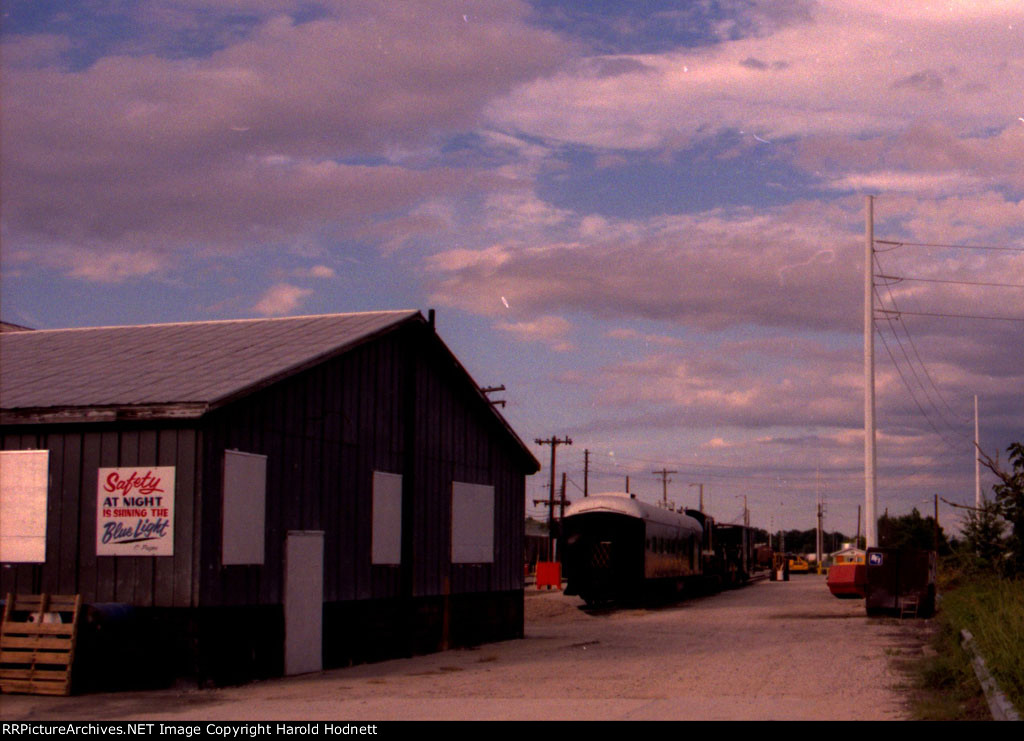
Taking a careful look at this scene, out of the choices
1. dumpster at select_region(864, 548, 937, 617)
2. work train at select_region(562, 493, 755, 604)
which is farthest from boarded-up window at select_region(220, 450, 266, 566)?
work train at select_region(562, 493, 755, 604)

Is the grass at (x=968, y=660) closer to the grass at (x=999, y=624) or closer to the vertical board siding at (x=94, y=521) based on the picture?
the grass at (x=999, y=624)

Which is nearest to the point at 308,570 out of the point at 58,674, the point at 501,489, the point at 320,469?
the point at 320,469

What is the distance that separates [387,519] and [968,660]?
9563 mm

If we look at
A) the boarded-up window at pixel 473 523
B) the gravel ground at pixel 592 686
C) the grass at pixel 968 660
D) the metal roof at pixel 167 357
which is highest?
the metal roof at pixel 167 357

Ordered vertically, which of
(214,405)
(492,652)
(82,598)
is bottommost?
(492,652)

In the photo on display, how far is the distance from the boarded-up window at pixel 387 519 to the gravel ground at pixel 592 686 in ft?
5.94

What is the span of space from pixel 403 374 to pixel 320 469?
11.3ft

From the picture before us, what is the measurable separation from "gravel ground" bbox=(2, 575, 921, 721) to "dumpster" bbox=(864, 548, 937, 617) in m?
3.94

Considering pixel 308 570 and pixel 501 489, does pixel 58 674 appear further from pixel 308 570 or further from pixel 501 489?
pixel 501 489

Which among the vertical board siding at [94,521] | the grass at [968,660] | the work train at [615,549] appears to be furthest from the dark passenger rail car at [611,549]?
the vertical board siding at [94,521]

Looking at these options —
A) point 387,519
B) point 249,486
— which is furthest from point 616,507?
point 249,486

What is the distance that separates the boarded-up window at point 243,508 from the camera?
1634 cm

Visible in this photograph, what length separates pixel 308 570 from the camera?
1830 cm
